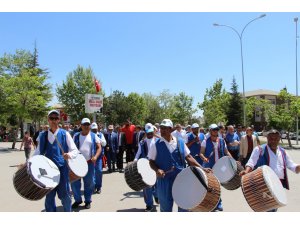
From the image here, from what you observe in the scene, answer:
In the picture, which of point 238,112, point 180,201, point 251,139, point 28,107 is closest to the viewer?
point 180,201

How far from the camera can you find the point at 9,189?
37.2 ft

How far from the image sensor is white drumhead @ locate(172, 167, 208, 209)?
5500mm

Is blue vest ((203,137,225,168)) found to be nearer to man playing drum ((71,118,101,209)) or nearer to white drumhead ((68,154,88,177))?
man playing drum ((71,118,101,209))

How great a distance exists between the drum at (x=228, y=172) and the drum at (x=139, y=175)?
56.7 inches

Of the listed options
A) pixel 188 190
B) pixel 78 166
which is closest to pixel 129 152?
pixel 78 166

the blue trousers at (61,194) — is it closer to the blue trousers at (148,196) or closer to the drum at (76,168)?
the drum at (76,168)

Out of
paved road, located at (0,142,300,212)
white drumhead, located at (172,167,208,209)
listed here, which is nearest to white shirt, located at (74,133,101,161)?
paved road, located at (0,142,300,212)

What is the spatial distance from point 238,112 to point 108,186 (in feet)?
177

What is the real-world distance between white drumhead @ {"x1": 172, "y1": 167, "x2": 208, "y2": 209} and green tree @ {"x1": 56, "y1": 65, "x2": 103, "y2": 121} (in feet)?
199

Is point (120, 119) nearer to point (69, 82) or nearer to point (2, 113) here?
point (69, 82)

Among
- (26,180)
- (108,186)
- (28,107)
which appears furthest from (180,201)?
(28,107)

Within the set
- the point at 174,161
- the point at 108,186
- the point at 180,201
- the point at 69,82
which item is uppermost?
the point at 69,82

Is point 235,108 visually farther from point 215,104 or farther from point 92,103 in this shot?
point 92,103

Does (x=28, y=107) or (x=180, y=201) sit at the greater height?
(x=28, y=107)
